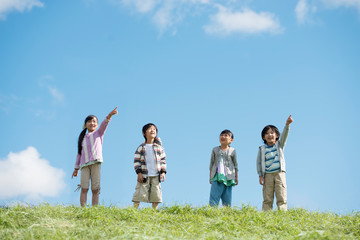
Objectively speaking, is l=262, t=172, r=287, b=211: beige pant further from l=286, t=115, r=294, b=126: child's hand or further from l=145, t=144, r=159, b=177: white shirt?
l=145, t=144, r=159, b=177: white shirt

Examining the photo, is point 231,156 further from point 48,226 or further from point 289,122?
point 48,226

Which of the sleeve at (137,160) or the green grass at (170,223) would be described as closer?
the green grass at (170,223)

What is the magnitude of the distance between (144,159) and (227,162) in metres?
2.04

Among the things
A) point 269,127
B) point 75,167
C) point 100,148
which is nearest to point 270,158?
point 269,127

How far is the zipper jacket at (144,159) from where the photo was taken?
9.21 m

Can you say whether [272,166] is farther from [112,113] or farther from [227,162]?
[112,113]

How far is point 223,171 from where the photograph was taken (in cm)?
961

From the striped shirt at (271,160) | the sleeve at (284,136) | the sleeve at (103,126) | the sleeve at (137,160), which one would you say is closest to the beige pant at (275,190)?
the striped shirt at (271,160)

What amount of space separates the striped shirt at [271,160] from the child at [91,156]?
3778 millimetres

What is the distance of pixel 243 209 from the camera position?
823cm

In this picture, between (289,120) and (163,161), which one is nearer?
(163,161)

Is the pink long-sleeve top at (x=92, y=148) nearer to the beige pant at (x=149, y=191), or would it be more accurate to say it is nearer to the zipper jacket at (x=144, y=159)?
the zipper jacket at (x=144, y=159)

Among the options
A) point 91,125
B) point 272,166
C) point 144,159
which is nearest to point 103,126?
point 91,125

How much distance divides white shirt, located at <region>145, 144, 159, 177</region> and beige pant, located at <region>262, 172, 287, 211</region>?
2664 mm
